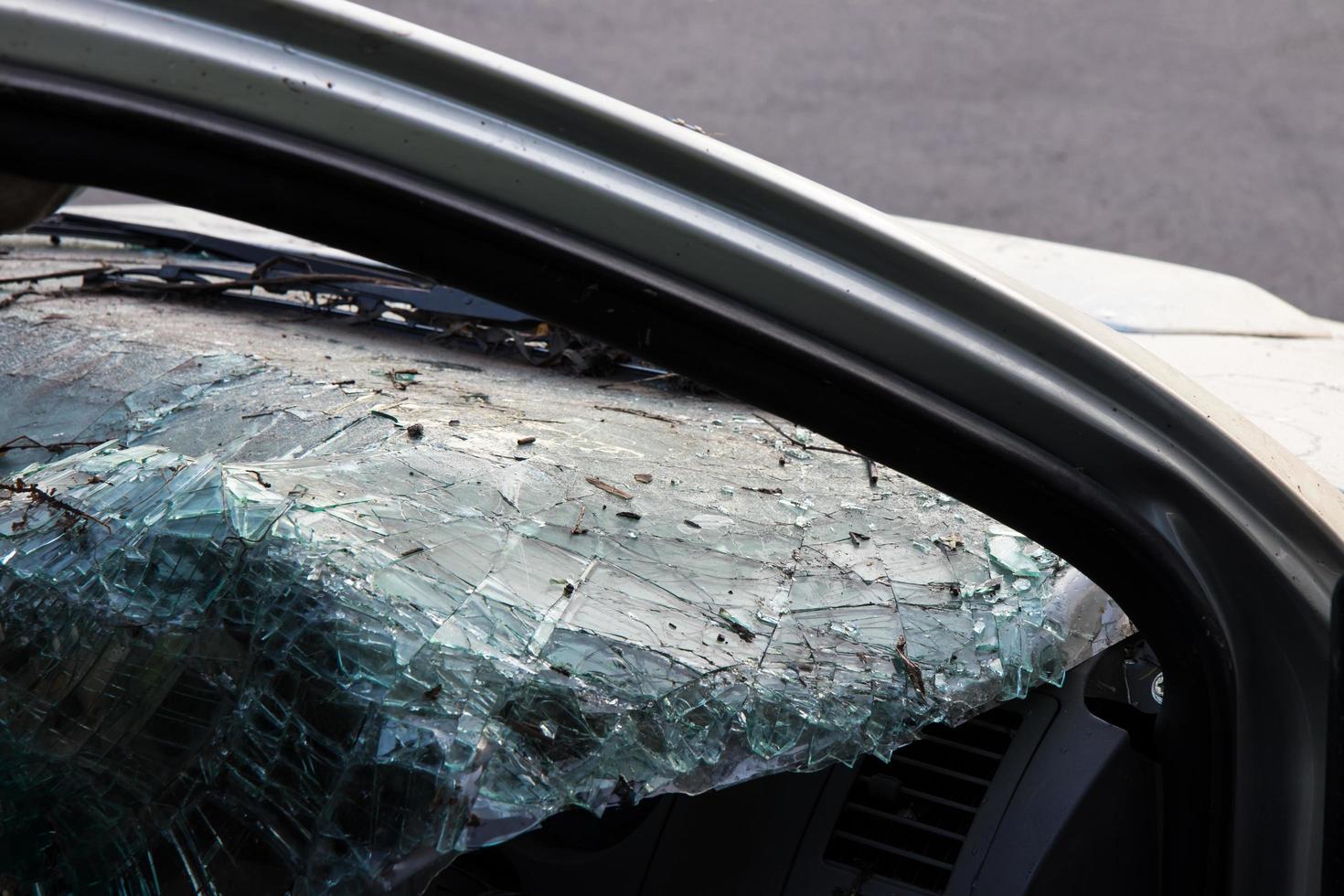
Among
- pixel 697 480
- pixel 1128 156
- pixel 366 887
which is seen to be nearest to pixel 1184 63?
pixel 1128 156

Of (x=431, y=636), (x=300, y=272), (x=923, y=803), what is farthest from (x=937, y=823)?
(x=300, y=272)

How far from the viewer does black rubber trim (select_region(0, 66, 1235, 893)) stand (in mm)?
731

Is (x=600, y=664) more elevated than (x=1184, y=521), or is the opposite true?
(x=1184, y=521)

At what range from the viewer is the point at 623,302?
781 millimetres

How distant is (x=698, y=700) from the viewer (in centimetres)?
93

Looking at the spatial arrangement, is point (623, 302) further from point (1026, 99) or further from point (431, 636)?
point (1026, 99)

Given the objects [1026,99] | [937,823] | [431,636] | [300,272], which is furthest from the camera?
[1026,99]

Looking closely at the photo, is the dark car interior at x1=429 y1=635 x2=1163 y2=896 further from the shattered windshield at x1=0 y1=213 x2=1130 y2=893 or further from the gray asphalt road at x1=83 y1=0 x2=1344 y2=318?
the gray asphalt road at x1=83 y1=0 x2=1344 y2=318

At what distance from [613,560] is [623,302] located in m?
0.33

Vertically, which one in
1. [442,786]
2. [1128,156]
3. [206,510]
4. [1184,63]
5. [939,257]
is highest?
[1184,63]

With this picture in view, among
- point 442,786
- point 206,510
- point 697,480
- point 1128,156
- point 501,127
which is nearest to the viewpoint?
point 501,127

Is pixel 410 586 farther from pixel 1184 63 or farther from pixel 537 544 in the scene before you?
pixel 1184 63

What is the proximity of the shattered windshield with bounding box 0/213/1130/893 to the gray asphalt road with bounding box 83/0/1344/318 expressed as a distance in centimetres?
652

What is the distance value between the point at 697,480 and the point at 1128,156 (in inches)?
295
